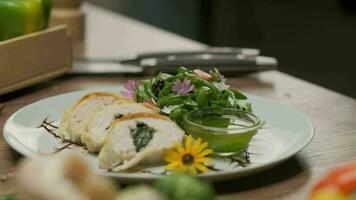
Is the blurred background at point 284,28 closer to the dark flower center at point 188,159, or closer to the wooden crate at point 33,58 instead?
the wooden crate at point 33,58

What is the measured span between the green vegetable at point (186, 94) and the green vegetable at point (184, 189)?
41 centimetres

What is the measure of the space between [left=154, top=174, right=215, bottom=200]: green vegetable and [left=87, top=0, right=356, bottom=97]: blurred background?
7.65ft

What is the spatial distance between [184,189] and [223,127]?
0.39 metres

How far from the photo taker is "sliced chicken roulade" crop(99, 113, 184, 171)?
3.09ft

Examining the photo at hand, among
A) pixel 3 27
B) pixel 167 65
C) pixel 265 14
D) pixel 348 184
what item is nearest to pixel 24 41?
pixel 3 27

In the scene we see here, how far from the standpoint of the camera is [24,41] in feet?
4.60

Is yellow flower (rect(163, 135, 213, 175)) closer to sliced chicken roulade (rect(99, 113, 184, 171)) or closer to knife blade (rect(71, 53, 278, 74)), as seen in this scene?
sliced chicken roulade (rect(99, 113, 184, 171))

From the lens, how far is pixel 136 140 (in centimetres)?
96

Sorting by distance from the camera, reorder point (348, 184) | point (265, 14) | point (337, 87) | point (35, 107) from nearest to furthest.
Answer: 1. point (348, 184)
2. point (35, 107)
3. point (337, 87)
4. point (265, 14)

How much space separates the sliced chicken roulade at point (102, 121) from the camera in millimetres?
1019

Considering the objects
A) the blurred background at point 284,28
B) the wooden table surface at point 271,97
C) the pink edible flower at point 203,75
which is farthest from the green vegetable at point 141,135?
the blurred background at point 284,28

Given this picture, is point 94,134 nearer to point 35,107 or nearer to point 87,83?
point 35,107

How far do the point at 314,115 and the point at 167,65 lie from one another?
0.36 metres

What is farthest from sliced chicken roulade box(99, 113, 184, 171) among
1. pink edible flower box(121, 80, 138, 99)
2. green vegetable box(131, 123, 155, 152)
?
pink edible flower box(121, 80, 138, 99)
